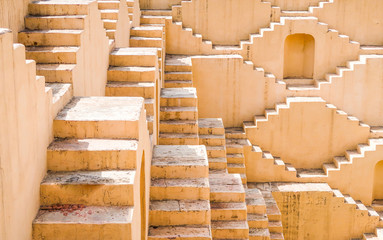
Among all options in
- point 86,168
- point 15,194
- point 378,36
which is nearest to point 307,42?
point 378,36

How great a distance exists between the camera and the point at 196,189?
6055 mm

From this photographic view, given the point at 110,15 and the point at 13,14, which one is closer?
the point at 13,14

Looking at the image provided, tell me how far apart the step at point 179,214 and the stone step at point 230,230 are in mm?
1101

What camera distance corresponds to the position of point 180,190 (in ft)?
19.9

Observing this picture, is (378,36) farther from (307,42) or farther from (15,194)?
(15,194)

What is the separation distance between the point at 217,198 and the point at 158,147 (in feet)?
3.55

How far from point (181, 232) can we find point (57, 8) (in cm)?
289

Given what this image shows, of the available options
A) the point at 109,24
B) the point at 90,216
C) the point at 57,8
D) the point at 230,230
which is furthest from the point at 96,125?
the point at 109,24

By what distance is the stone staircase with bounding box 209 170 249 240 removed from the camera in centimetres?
702

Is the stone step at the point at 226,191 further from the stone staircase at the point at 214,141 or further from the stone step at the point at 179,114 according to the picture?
the stone staircase at the point at 214,141

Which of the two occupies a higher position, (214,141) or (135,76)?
(135,76)

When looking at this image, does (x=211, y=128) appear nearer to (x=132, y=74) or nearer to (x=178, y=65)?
(x=178, y=65)

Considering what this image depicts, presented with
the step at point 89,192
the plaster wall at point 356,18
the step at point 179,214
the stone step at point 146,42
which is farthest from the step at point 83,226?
the plaster wall at point 356,18

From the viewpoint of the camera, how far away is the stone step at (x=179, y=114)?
8461 millimetres
